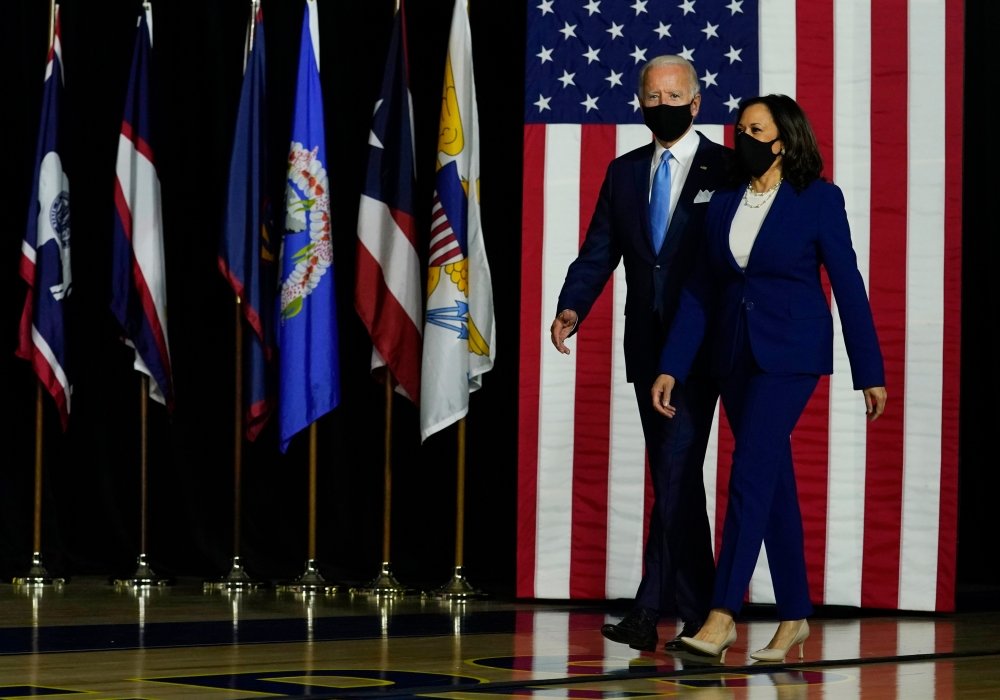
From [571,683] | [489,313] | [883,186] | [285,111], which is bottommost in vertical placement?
[571,683]

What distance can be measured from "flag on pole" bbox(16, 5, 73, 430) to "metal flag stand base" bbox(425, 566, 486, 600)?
154 cm

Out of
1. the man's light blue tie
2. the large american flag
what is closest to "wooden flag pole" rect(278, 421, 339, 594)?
the large american flag

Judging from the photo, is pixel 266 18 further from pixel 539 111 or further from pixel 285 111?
pixel 539 111

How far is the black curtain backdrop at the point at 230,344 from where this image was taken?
5.66 metres

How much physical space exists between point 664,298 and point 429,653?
3.15ft

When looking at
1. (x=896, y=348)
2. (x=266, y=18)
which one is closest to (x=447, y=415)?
(x=896, y=348)

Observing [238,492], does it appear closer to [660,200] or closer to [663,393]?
[660,200]

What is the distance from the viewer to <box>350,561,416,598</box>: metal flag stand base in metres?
5.22

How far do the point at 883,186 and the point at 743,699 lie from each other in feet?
7.70

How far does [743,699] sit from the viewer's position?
8.88ft

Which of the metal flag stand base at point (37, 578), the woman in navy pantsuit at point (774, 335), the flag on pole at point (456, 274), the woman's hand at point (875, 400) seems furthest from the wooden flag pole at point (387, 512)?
the woman's hand at point (875, 400)

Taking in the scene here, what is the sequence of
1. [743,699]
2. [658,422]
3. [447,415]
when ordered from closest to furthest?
[743,699], [658,422], [447,415]

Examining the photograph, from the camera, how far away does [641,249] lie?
3727 millimetres

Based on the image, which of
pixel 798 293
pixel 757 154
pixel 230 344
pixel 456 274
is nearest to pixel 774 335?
pixel 798 293
